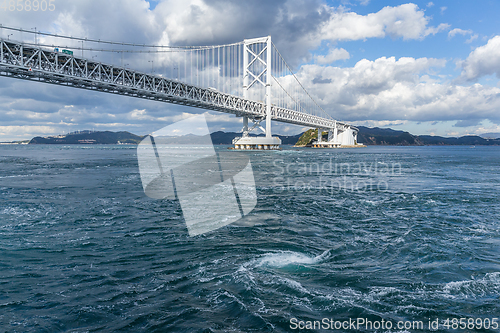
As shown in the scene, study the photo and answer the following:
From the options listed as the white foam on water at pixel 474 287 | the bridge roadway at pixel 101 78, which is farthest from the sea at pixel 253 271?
the bridge roadway at pixel 101 78

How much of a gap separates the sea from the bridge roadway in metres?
28.5

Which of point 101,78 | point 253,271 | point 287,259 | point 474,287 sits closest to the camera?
point 474,287

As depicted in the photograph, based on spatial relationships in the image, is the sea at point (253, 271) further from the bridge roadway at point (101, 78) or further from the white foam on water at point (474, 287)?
the bridge roadway at point (101, 78)

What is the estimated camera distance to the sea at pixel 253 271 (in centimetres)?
336

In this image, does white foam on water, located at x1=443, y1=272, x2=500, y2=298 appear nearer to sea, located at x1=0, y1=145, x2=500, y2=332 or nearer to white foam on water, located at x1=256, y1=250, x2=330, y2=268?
sea, located at x1=0, y1=145, x2=500, y2=332

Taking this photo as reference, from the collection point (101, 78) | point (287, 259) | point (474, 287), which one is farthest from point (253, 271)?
point (101, 78)

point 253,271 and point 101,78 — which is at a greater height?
point 101,78

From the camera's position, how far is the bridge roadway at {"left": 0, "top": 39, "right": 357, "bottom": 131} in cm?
2903

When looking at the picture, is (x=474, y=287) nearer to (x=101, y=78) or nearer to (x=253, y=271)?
(x=253, y=271)

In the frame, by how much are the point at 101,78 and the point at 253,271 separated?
39281 mm

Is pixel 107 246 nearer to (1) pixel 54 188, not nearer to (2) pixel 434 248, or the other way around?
(2) pixel 434 248

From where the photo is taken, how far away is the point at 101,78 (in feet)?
119

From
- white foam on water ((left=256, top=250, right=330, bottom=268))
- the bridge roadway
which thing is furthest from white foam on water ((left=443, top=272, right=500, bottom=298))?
the bridge roadway

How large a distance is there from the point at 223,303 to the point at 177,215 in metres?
4.96
